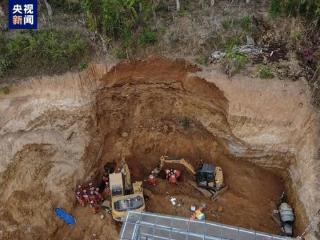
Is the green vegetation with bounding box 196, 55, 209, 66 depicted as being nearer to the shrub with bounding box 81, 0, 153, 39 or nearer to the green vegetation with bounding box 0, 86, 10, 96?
the shrub with bounding box 81, 0, 153, 39

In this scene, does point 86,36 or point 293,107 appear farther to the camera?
point 86,36

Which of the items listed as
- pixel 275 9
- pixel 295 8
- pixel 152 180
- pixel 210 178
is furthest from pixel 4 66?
pixel 295 8

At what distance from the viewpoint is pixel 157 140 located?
61.9 feet

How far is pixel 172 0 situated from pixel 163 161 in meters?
7.82

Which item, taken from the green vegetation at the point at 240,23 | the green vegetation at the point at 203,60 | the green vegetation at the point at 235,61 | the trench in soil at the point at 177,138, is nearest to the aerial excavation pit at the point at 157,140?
the trench in soil at the point at 177,138

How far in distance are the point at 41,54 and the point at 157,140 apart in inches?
252

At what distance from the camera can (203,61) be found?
57.0ft

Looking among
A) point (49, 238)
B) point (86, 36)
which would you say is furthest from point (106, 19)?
point (49, 238)

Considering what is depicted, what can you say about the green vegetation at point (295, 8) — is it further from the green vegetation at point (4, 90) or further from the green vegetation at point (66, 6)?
the green vegetation at point (4, 90)

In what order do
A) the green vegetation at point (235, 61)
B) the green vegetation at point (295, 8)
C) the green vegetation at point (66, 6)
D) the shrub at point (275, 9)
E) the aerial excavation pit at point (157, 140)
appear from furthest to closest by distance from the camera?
1. the green vegetation at point (66, 6)
2. the shrub at point (275, 9)
3. the green vegetation at point (295, 8)
4. the green vegetation at point (235, 61)
5. the aerial excavation pit at point (157, 140)

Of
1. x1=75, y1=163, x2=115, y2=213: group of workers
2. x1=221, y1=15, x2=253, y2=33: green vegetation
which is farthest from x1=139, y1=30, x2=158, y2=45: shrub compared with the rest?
x1=75, y1=163, x2=115, y2=213: group of workers

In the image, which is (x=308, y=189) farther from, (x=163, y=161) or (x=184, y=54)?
(x=184, y=54)

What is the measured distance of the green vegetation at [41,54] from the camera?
1702 cm

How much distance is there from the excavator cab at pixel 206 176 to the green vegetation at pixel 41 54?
23.2 ft
